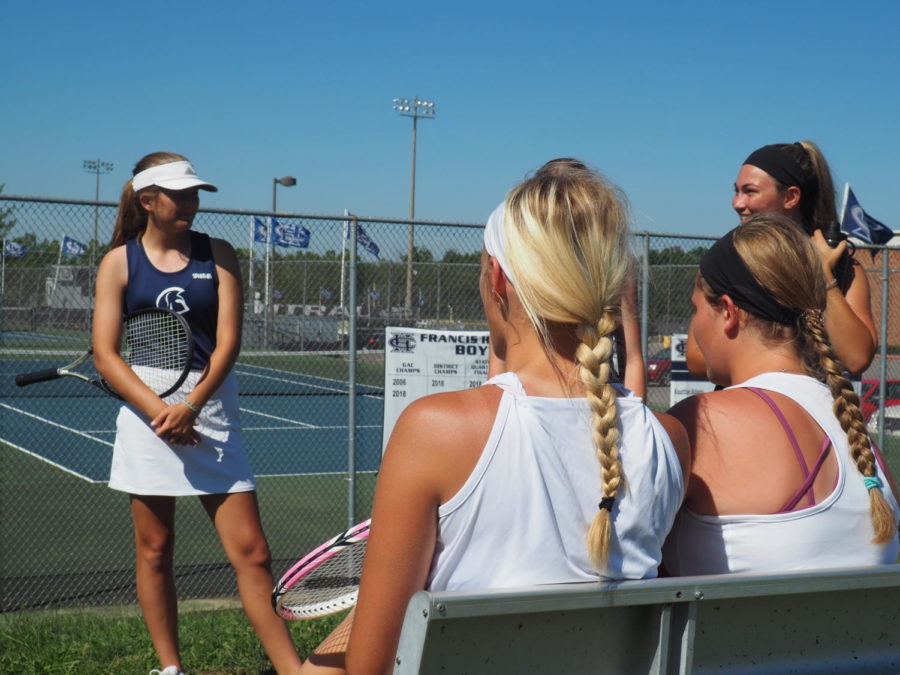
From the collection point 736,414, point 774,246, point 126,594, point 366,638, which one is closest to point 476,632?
point 366,638

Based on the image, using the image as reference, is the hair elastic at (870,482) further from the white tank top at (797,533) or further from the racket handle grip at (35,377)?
the racket handle grip at (35,377)

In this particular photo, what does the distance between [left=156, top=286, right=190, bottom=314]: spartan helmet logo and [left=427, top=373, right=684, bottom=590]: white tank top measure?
2.44 meters

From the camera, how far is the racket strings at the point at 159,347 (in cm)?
382

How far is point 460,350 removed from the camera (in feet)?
21.3

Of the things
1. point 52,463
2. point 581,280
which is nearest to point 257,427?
point 52,463

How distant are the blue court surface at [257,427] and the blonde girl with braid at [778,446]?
5447 millimetres

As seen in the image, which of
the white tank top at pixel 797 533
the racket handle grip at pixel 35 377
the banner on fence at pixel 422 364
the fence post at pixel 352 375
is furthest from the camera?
the banner on fence at pixel 422 364

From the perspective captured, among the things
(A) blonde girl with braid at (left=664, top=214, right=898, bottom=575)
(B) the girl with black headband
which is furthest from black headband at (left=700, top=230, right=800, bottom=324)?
(B) the girl with black headband

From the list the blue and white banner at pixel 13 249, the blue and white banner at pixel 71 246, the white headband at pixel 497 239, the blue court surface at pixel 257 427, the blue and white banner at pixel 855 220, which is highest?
the blue and white banner at pixel 855 220

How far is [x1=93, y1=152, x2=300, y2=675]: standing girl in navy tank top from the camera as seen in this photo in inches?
148

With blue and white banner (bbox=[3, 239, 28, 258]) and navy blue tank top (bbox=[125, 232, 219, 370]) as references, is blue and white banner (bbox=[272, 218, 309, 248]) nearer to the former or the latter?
blue and white banner (bbox=[3, 239, 28, 258])

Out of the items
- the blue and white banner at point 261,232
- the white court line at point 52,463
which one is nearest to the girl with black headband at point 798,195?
the blue and white banner at point 261,232

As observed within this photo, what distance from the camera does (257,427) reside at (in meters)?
15.0

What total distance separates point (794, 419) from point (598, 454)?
0.52 metres
